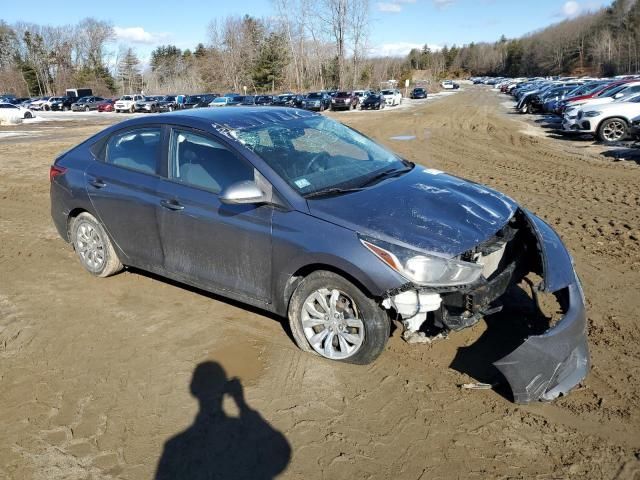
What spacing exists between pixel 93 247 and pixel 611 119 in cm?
1541

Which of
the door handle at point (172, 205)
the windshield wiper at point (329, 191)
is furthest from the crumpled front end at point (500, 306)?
the door handle at point (172, 205)

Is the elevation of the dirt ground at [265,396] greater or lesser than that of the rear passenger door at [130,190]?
lesser

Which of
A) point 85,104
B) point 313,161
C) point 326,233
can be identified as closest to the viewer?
point 326,233

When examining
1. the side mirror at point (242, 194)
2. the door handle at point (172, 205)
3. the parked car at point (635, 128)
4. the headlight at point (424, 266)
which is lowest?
the parked car at point (635, 128)

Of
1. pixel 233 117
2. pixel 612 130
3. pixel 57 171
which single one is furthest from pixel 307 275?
pixel 612 130

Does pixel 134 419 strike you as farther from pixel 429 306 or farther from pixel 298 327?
pixel 429 306

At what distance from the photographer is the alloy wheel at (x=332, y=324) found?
3590 mm

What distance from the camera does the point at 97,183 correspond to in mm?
5016

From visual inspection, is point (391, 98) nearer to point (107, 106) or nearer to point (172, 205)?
point (107, 106)

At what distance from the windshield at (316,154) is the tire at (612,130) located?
44.3 ft

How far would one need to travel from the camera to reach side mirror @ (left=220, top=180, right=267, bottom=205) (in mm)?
3662

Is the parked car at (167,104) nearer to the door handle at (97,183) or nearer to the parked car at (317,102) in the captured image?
the parked car at (317,102)

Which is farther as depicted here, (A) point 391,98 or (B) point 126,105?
(B) point 126,105

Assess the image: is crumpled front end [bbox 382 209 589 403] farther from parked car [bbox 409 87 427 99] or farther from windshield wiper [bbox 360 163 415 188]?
parked car [bbox 409 87 427 99]
